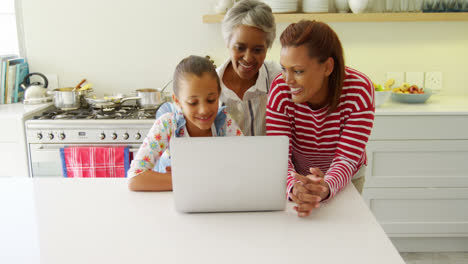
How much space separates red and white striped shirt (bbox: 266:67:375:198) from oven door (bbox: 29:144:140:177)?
1.43 meters

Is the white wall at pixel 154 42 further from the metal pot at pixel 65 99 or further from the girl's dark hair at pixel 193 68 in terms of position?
the girl's dark hair at pixel 193 68

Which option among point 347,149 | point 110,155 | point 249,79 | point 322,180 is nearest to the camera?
point 322,180

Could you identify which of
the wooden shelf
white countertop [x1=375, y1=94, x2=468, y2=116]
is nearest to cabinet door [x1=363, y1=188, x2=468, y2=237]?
white countertop [x1=375, y1=94, x2=468, y2=116]

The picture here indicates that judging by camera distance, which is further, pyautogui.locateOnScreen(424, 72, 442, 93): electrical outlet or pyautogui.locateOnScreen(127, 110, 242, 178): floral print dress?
pyautogui.locateOnScreen(424, 72, 442, 93): electrical outlet

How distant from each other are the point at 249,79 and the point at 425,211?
1.66m

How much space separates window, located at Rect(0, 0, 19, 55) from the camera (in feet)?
10.5

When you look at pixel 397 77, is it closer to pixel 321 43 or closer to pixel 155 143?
pixel 321 43

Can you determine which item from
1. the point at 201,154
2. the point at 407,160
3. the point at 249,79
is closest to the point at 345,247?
the point at 201,154

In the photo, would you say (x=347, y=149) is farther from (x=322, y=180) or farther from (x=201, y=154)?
(x=201, y=154)

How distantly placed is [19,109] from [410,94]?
261cm

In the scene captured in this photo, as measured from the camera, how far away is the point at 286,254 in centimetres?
96

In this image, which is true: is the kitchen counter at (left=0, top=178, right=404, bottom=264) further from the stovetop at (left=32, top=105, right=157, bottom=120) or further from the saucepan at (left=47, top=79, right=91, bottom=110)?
the saucepan at (left=47, top=79, right=91, bottom=110)

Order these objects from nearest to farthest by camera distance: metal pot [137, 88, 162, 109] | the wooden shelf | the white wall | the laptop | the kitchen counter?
the kitchen counter
the laptop
the wooden shelf
metal pot [137, 88, 162, 109]
the white wall

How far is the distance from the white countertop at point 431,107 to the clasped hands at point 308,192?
1484 millimetres
